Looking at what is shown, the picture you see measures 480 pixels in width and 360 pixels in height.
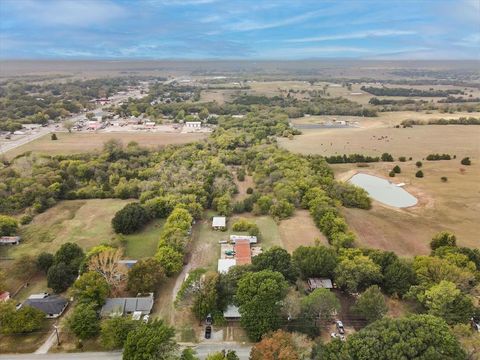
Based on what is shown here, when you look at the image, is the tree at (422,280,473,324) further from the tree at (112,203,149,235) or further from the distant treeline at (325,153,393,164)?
the distant treeline at (325,153,393,164)

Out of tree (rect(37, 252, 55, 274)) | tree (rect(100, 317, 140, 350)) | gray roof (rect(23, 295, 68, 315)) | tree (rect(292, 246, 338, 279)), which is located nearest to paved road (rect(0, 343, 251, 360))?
tree (rect(100, 317, 140, 350))

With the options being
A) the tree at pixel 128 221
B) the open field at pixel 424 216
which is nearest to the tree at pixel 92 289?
the tree at pixel 128 221

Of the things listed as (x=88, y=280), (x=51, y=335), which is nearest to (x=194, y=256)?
(x=88, y=280)

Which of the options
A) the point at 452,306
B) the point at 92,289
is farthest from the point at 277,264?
the point at 92,289

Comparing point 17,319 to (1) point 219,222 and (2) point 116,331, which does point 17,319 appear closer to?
(2) point 116,331

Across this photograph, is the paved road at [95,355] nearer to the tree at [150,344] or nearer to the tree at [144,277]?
the tree at [150,344]
